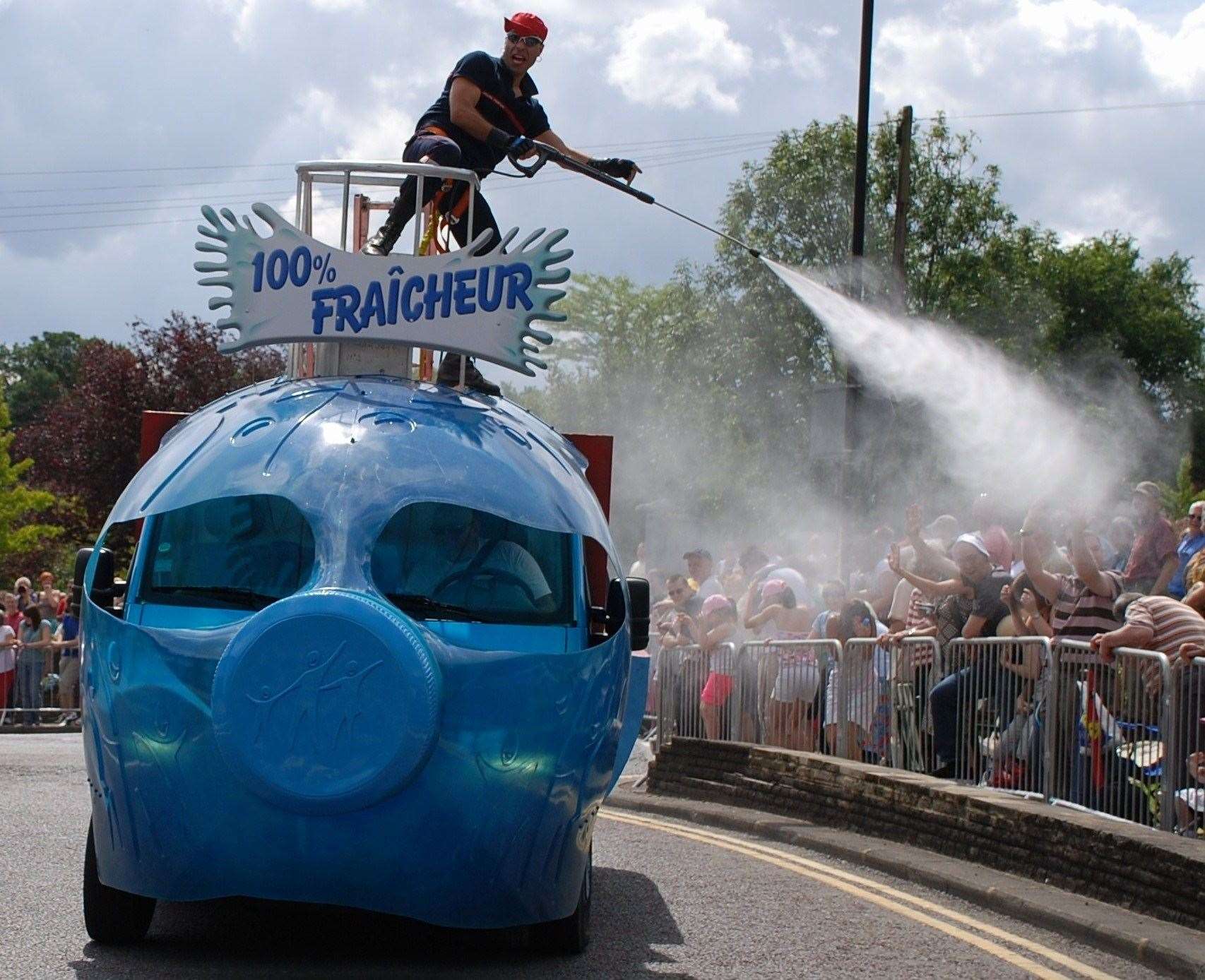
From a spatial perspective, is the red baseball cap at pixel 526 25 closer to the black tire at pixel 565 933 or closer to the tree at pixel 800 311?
the black tire at pixel 565 933

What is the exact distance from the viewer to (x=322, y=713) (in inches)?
247

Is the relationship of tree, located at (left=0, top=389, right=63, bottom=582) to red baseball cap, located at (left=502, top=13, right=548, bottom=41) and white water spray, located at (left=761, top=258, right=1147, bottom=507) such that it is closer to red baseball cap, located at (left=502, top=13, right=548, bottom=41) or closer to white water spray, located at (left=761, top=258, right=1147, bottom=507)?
white water spray, located at (left=761, top=258, right=1147, bottom=507)

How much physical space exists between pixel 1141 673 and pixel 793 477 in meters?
42.4

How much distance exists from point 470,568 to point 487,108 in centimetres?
483

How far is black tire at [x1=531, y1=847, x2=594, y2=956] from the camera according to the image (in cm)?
767

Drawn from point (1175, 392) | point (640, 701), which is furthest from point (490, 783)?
point (1175, 392)

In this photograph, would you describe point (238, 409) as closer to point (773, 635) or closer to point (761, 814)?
point (761, 814)

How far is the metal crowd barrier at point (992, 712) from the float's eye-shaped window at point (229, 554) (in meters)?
4.49

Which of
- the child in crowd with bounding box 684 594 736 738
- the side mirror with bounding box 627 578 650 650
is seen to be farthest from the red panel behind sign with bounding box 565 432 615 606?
the child in crowd with bounding box 684 594 736 738

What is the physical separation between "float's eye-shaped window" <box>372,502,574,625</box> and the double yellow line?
2.70m

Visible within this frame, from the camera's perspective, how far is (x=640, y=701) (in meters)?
9.53

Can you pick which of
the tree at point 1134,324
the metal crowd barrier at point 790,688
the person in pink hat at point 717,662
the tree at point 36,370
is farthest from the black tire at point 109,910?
the tree at point 36,370

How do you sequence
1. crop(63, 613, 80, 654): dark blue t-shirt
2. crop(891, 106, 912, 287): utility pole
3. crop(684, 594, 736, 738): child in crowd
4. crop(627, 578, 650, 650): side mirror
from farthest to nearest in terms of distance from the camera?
crop(891, 106, 912, 287): utility pole, crop(63, 613, 80, 654): dark blue t-shirt, crop(684, 594, 736, 738): child in crowd, crop(627, 578, 650, 650): side mirror

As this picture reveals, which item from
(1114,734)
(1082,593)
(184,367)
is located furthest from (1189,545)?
(184,367)
